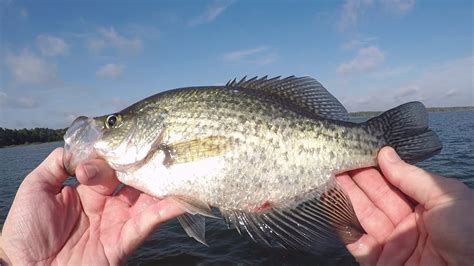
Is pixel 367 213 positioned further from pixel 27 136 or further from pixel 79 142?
pixel 27 136

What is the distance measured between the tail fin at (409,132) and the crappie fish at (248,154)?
0.5 inches

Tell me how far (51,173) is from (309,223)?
3.35 metres

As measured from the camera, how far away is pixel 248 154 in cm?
423

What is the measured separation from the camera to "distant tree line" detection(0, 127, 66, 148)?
101 metres

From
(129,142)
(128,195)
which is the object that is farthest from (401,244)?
(128,195)

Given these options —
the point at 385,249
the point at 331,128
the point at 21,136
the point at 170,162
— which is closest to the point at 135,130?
the point at 170,162

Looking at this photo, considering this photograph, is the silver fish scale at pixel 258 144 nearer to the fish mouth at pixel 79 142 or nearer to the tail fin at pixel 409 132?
the tail fin at pixel 409 132

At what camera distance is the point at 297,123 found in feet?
14.5

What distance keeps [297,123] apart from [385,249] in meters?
1.86

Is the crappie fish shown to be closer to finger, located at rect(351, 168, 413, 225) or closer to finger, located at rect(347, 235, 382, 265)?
finger, located at rect(347, 235, 382, 265)

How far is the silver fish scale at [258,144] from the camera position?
13.9ft

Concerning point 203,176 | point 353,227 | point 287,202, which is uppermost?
point 203,176

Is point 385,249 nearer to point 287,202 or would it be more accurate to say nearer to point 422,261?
point 422,261

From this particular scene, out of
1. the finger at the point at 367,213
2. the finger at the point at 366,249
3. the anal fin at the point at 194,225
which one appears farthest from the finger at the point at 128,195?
the finger at the point at 366,249
